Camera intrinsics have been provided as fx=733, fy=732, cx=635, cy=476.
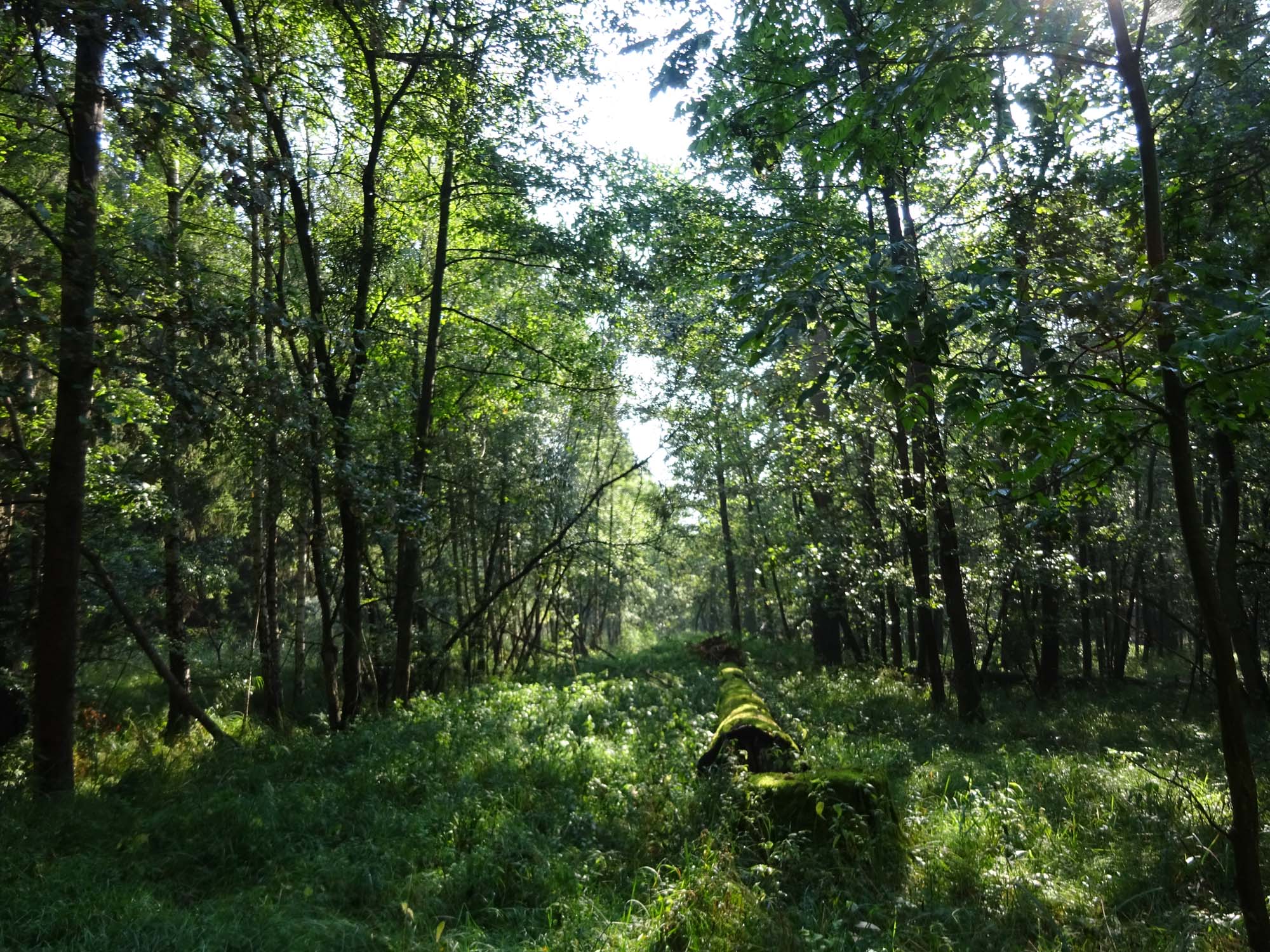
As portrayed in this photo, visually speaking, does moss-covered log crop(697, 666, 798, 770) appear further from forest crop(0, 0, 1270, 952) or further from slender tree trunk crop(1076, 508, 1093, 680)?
slender tree trunk crop(1076, 508, 1093, 680)

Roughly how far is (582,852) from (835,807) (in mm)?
2048

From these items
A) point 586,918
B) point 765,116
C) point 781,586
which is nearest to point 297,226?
point 765,116

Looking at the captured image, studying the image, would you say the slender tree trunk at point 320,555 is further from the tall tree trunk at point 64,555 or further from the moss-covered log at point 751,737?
the moss-covered log at point 751,737

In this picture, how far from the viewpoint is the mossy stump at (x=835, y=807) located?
5645 millimetres

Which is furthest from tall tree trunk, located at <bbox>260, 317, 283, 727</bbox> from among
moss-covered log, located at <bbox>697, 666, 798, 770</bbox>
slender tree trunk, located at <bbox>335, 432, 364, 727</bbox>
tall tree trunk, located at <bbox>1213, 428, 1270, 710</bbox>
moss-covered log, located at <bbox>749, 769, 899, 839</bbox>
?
tall tree trunk, located at <bbox>1213, 428, 1270, 710</bbox>

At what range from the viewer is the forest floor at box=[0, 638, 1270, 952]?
4461 millimetres

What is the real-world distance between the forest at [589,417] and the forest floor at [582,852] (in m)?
0.05

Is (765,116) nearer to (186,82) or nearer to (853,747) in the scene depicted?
(186,82)

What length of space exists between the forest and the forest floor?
0.05 m

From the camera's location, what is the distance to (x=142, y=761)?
946 cm

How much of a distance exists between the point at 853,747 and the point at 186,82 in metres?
9.50

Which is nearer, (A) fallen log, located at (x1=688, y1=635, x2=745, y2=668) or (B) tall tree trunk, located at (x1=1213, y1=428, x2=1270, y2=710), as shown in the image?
(B) tall tree trunk, located at (x1=1213, y1=428, x2=1270, y2=710)

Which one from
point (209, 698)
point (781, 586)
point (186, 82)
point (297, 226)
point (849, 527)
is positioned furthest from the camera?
point (781, 586)

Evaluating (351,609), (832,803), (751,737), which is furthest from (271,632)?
(832,803)
